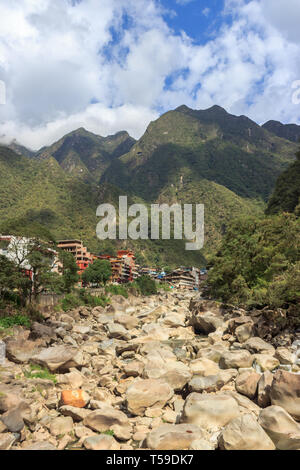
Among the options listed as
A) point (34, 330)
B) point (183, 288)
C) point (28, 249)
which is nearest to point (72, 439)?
point (34, 330)

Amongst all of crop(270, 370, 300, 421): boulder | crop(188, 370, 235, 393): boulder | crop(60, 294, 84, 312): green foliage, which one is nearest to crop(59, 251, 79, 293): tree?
crop(60, 294, 84, 312): green foliage

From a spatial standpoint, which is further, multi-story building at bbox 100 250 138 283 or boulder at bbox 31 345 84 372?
multi-story building at bbox 100 250 138 283

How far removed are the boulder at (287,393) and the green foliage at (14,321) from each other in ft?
59.8

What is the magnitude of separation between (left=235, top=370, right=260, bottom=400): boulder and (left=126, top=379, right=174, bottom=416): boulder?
2.65 meters

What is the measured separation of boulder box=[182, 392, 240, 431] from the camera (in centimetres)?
921

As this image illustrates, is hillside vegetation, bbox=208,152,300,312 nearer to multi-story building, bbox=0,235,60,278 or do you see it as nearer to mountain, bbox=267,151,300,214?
mountain, bbox=267,151,300,214

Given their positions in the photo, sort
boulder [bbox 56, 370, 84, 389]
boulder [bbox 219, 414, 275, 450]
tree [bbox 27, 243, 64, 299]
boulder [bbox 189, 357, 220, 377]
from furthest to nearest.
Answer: tree [bbox 27, 243, 64, 299]
boulder [bbox 189, 357, 220, 377]
boulder [bbox 56, 370, 84, 389]
boulder [bbox 219, 414, 275, 450]

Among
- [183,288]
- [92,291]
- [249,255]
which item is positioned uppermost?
[249,255]

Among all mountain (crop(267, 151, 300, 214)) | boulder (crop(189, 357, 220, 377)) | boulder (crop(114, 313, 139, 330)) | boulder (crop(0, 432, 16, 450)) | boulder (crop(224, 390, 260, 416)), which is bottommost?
boulder (crop(114, 313, 139, 330))

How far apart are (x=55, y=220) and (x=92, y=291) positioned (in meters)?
69.6

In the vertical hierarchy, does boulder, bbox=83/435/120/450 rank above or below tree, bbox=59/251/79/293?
below

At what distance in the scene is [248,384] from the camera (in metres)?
11.6

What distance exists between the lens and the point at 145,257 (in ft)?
456

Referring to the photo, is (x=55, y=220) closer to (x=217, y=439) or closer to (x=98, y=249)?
(x=98, y=249)
